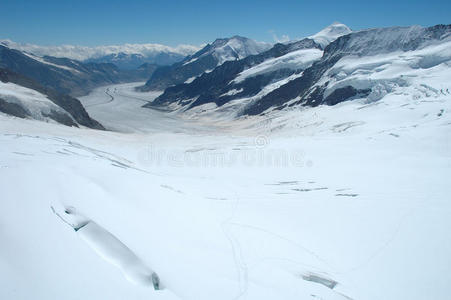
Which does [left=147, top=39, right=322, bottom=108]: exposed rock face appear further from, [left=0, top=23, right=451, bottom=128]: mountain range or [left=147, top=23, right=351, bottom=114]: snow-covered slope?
[left=0, top=23, right=451, bottom=128]: mountain range

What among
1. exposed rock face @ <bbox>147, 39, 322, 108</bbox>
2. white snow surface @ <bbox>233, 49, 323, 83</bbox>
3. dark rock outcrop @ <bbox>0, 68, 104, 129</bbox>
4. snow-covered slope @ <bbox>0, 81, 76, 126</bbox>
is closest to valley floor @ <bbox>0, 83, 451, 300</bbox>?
snow-covered slope @ <bbox>0, 81, 76, 126</bbox>

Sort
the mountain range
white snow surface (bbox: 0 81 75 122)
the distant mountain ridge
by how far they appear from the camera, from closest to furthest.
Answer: white snow surface (bbox: 0 81 75 122), the mountain range, the distant mountain ridge

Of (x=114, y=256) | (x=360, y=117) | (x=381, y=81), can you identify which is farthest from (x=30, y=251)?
(x=381, y=81)

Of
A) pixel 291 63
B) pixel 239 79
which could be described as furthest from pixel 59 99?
pixel 291 63

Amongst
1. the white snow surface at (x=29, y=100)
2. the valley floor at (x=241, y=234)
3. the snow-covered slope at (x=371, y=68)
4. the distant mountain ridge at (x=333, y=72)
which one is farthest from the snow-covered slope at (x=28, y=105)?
the distant mountain ridge at (x=333, y=72)

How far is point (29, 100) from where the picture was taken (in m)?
54.7

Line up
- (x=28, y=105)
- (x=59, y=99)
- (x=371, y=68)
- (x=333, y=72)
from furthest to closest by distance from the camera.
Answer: (x=333, y=72) < (x=371, y=68) < (x=59, y=99) < (x=28, y=105)

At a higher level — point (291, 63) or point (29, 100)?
point (291, 63)

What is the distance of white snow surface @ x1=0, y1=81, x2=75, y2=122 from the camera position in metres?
52.2

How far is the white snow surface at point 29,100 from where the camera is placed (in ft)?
171

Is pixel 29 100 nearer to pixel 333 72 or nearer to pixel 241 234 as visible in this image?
pixel 241 234

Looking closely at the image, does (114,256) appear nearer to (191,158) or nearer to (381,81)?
(191,158)

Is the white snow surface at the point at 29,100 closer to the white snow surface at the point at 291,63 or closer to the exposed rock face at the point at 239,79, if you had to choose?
the exposed rock face at the point at 239,79

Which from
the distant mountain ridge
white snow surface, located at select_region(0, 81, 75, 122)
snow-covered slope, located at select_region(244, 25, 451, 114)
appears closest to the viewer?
white snow surface, located at select_region(0, 81, 75, 122)
